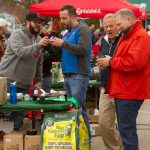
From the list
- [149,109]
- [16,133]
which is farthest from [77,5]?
[16,133]

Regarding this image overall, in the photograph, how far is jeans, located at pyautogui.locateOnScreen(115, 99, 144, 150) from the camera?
5211 mm

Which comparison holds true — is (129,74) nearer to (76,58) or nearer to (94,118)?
(76,58)

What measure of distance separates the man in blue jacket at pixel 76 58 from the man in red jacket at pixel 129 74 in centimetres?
98

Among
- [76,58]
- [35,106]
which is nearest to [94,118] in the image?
[76,58]

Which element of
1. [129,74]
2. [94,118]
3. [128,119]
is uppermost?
[129,74]

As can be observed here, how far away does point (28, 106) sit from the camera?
559cm

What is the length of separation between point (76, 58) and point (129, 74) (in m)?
1.28

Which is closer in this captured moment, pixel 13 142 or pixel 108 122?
pixel 13 142

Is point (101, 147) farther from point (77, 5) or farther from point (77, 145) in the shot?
point (77, 5)

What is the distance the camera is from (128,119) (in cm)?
523

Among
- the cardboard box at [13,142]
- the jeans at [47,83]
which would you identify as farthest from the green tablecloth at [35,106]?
the jeans at [47,83]

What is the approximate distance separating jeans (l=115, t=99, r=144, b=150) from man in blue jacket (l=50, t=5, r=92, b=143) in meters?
1.13

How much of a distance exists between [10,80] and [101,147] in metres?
1.75

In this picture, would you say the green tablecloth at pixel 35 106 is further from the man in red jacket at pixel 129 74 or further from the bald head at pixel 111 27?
the bald head at pixel 111 27
